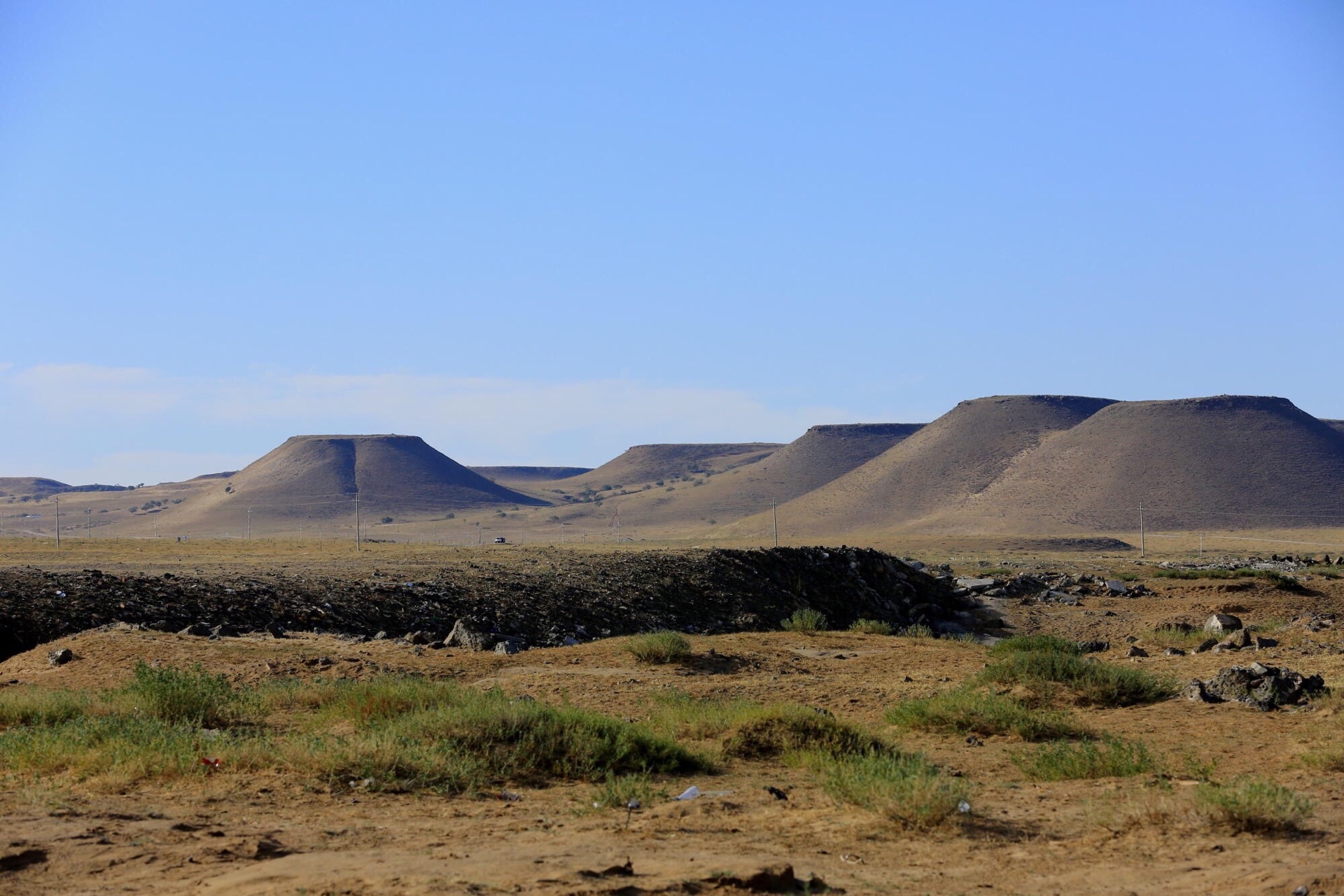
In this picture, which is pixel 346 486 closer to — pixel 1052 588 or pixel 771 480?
pixel 771 480

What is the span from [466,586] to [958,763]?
57.0 ft

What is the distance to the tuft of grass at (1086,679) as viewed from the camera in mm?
12938

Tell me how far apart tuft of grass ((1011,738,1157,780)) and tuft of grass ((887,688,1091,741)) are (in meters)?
1.52

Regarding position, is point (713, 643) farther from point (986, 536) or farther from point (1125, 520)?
point (1125, 520)

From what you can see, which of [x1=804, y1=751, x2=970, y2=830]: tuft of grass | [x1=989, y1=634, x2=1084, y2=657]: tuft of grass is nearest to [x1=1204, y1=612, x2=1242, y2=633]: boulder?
[x1=989, y1=634, x2=1084, y2=657]: tuft of grass

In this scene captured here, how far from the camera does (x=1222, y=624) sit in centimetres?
2397

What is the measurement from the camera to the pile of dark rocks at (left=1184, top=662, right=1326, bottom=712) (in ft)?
39.6

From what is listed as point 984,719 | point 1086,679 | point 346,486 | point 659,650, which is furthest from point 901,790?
point 346,486

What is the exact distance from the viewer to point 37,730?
9.80 m

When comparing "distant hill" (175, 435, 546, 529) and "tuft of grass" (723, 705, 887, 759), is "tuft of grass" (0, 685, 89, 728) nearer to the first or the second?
"tuft of grass" (723, 705, 887, 759)

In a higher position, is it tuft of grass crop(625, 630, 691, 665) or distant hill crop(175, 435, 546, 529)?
distant hill crop(175, 435, 546, 529)

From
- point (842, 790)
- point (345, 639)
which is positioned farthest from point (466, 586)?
point (842, 790)

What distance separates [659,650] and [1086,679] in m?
5.66

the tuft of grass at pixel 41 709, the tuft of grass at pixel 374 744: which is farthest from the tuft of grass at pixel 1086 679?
the tuft of grass at pixel 41 709
